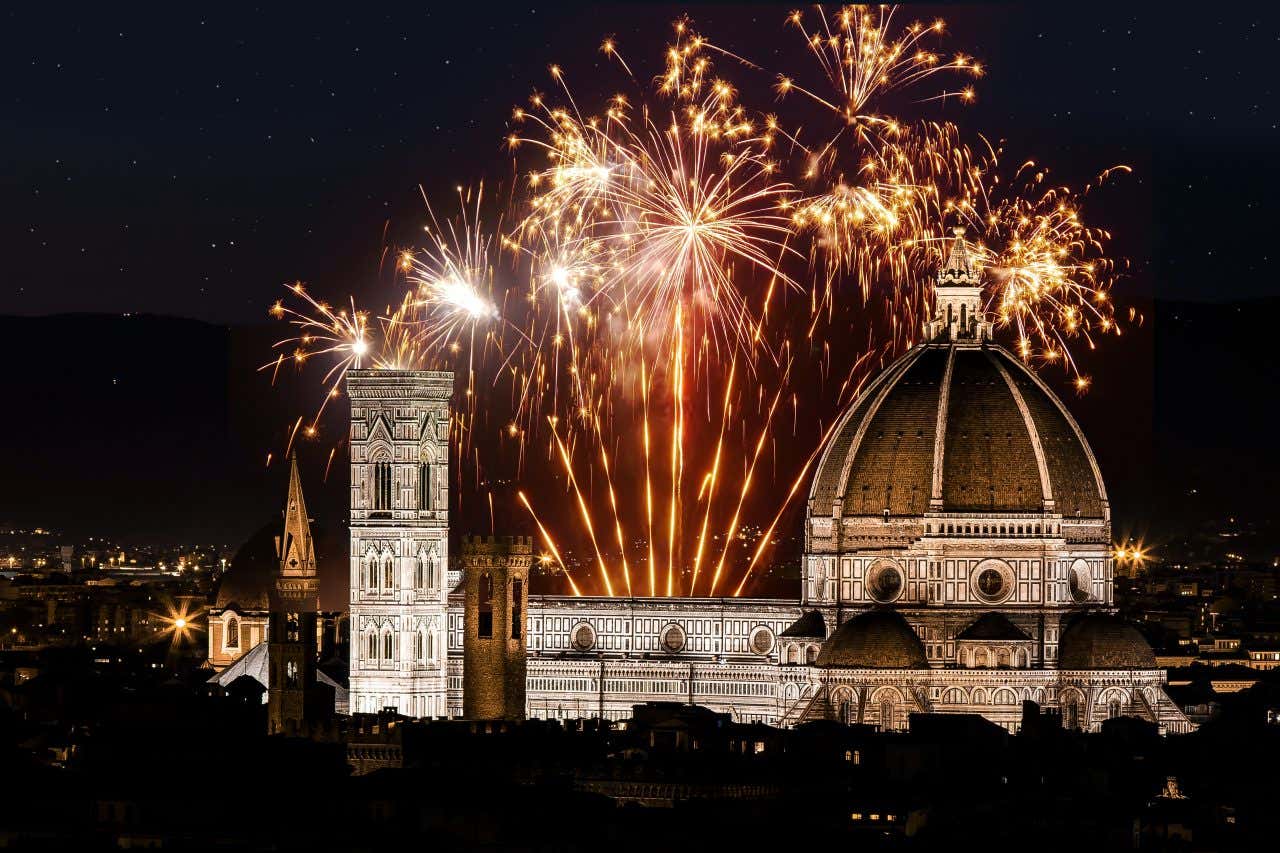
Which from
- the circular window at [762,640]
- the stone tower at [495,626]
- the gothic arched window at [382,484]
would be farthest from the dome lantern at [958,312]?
the gothic arched window at [382,484]

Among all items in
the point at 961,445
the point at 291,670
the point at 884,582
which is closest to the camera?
the point at 291,670

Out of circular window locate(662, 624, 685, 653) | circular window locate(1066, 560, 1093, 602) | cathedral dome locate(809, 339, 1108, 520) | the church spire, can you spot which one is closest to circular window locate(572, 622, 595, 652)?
circular window locate(662, 624, 685, 653)

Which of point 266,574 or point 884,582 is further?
point 266,574

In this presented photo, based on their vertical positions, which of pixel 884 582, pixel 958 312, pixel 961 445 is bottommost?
pixel 884 582

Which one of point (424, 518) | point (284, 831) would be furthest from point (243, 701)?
point (284, 831)

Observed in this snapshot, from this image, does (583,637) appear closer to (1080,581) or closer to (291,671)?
(291,671)

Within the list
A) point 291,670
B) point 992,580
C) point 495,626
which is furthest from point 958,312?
point 291,670
